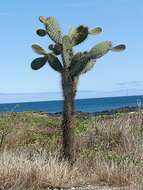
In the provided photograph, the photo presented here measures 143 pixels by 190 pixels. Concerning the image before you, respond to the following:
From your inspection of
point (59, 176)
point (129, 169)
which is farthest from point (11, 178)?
point (129, 169)

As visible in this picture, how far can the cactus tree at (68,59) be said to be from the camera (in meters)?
10.3

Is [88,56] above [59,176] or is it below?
above

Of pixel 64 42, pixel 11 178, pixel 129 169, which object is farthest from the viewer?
pixel 64 42

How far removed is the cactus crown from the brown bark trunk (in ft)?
0.81

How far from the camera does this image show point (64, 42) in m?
10.3

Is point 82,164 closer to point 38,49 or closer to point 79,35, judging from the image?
point 38,49

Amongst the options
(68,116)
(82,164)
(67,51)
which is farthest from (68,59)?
(82,164)

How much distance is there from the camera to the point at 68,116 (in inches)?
406

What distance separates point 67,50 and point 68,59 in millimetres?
198

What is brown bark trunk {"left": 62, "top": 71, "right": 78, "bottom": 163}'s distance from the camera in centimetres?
1029

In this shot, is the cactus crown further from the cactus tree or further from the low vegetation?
the low vegetation

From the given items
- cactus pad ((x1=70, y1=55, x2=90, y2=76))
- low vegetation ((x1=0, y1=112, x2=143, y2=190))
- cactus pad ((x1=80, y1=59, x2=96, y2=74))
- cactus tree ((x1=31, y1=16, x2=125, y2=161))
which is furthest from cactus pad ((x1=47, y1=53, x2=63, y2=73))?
low vegetation ((x1=0, y1=112, x2=143, y2=190))

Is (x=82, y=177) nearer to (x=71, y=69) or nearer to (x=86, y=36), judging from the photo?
(x=71, y=69)

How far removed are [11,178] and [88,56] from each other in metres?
3.22
